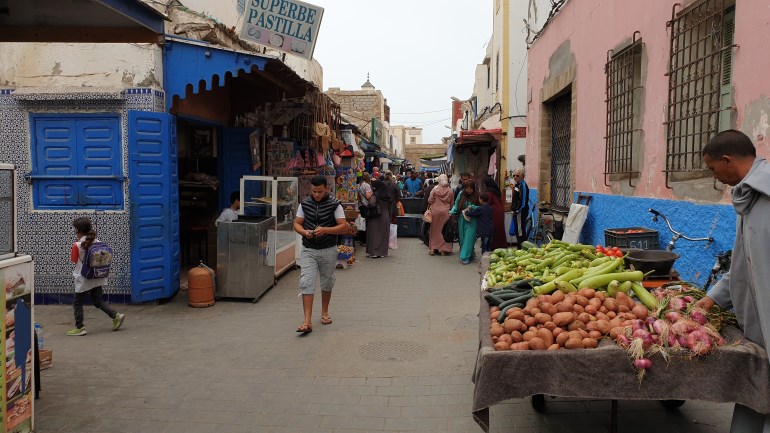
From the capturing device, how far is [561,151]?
1099 centimetres

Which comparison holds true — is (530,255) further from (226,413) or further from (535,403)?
(226,413)

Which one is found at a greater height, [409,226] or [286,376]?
[409,226]

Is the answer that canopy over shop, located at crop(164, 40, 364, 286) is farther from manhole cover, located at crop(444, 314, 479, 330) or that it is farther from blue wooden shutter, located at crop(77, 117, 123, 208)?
manhole cover, located at crop(444, 314, 479, 330)

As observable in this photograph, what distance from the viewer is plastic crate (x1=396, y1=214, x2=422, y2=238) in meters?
16.3

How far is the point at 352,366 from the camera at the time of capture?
17.6 feet

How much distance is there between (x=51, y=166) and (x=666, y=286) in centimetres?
749

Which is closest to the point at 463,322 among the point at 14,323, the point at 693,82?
the point at 693,82

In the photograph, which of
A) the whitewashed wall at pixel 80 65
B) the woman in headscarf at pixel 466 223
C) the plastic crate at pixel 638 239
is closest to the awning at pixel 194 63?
the whitewashed wall at pixel 80 65

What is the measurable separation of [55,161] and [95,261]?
225cm

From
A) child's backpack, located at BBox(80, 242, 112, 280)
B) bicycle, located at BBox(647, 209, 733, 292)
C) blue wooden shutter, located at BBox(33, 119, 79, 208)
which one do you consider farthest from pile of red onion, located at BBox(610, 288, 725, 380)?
blue wooden shutter, located at BBox(33, 119, 79, 208)

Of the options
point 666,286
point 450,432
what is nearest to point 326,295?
point 450,432

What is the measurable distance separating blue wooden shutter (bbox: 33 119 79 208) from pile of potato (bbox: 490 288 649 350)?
6.31 m

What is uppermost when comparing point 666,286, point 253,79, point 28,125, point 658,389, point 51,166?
point 253,79

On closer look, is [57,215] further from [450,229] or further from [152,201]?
[450,229]
